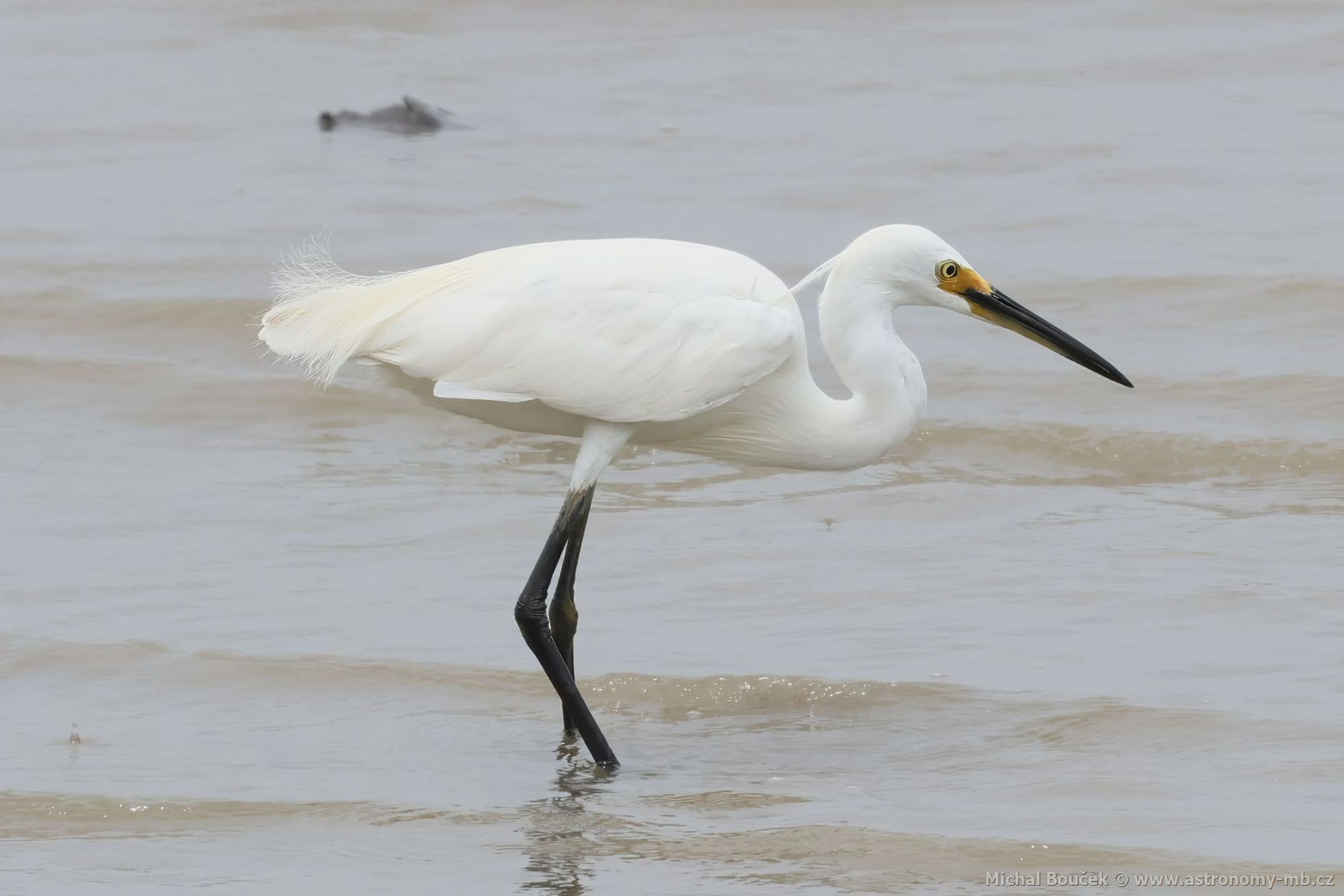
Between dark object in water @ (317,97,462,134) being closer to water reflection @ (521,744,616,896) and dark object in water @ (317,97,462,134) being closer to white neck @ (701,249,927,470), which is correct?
white neck @ (701,249,927,470)

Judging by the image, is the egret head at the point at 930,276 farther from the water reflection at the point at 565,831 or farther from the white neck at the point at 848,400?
the water reflection at the point at 565,831

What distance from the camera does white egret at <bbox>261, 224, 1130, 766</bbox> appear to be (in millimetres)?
5832

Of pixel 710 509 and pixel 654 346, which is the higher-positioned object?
pixel 654 346

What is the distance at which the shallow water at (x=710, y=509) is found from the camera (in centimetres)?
529

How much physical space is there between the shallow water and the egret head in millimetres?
1147

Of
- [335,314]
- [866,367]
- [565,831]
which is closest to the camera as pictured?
[565,831]

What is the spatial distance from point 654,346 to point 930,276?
851 millimetres

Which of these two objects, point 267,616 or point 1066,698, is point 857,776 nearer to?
point 1066,698

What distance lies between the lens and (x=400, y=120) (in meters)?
14.9

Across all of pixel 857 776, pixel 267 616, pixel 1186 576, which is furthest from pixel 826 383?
pixel 857 776

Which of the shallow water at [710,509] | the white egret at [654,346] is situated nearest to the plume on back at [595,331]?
the white egret at [654,346]

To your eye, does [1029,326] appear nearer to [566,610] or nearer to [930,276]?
[930,276]

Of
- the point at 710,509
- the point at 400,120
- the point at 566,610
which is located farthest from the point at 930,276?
the point at 400,120

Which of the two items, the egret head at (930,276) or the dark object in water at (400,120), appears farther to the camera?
the dark object in water at (400,120)
